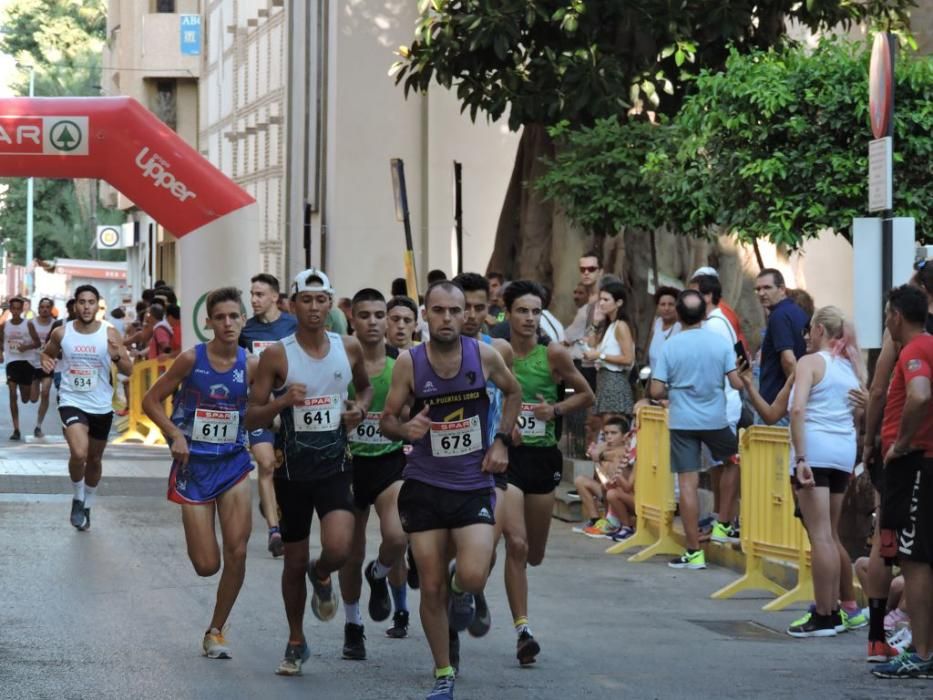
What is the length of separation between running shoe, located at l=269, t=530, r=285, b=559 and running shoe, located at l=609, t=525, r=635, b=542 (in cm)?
312

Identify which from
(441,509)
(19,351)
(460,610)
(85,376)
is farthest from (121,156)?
(441,509)

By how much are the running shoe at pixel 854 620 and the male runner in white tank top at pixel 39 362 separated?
657 inches

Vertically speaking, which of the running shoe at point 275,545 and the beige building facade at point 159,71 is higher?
the beige building facade at point 159,71

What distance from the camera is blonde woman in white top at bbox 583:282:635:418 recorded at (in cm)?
1623

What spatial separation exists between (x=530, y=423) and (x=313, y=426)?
50.6 inches

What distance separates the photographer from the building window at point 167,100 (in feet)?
188

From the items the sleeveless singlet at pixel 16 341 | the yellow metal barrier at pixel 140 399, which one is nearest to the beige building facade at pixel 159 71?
the sleeveless singlet at pixel 16 341

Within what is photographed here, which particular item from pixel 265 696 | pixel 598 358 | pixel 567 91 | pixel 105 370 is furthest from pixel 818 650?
pixel 567 91

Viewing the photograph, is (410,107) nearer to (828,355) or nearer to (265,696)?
(828,355)

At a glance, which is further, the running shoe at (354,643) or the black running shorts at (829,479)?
the black running shorts at (829,479)

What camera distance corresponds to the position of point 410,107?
3256 cm

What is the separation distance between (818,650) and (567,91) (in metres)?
12.0

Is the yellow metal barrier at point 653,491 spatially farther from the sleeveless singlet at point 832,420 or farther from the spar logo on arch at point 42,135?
the spar logo on arch at point 42,135

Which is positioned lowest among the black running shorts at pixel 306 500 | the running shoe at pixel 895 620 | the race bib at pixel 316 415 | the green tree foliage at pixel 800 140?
the running shoe at pixel 895 620
